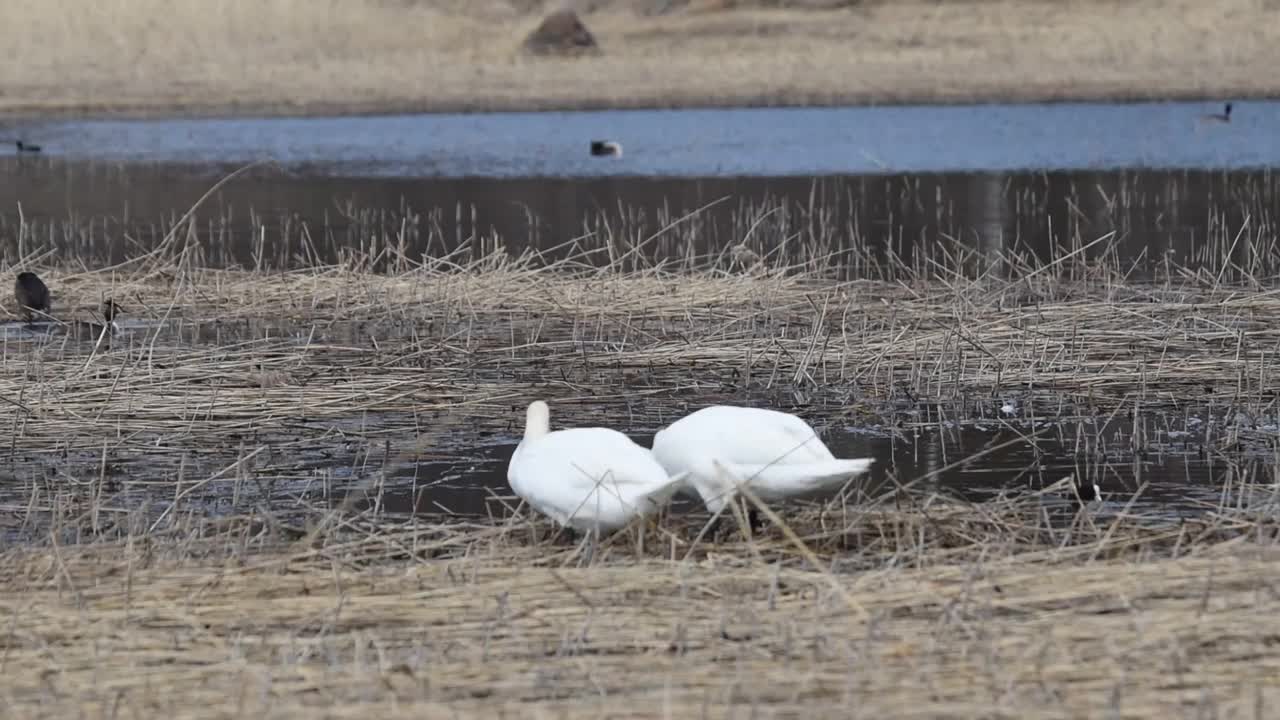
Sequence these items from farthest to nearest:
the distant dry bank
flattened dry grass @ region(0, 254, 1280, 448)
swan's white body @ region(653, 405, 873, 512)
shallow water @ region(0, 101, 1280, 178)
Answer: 1. the distant dry bank
2. shallow water @ region(0, 101, 1280, 178)
3. flattened dry grass @ region(0, 254, 1280, 448)
4. swan's white body @ region(653, 405, 873, 512)

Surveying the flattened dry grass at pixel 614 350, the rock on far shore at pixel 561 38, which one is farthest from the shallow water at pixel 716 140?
the flattened dry grass at pixel 614 350

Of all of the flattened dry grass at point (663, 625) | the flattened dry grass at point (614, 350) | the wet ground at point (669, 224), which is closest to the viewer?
the flattened dry grass at point (663, 625)

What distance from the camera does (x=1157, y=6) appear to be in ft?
133

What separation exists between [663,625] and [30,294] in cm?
646

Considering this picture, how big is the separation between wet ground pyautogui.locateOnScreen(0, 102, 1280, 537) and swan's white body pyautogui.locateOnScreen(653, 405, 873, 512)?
14.5 inches

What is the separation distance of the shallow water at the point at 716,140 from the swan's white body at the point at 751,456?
16490mm

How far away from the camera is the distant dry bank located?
33.3m

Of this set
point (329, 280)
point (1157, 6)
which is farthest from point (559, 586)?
point (1157, 6)

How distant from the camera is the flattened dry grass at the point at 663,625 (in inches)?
143

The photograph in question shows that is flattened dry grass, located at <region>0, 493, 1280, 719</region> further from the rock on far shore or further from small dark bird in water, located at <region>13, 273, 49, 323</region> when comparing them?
the rock on far shore

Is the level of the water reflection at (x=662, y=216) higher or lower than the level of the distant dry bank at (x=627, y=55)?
lower

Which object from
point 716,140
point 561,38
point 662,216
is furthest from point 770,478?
point 561,38

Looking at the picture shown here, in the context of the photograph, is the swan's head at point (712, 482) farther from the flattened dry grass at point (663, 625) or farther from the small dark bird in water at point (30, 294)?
the small dark bird in water at point (30, 294)

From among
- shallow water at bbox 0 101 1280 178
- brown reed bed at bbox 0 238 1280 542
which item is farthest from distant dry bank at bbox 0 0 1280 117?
brown reed bed at bbox 0 238 1280 542
